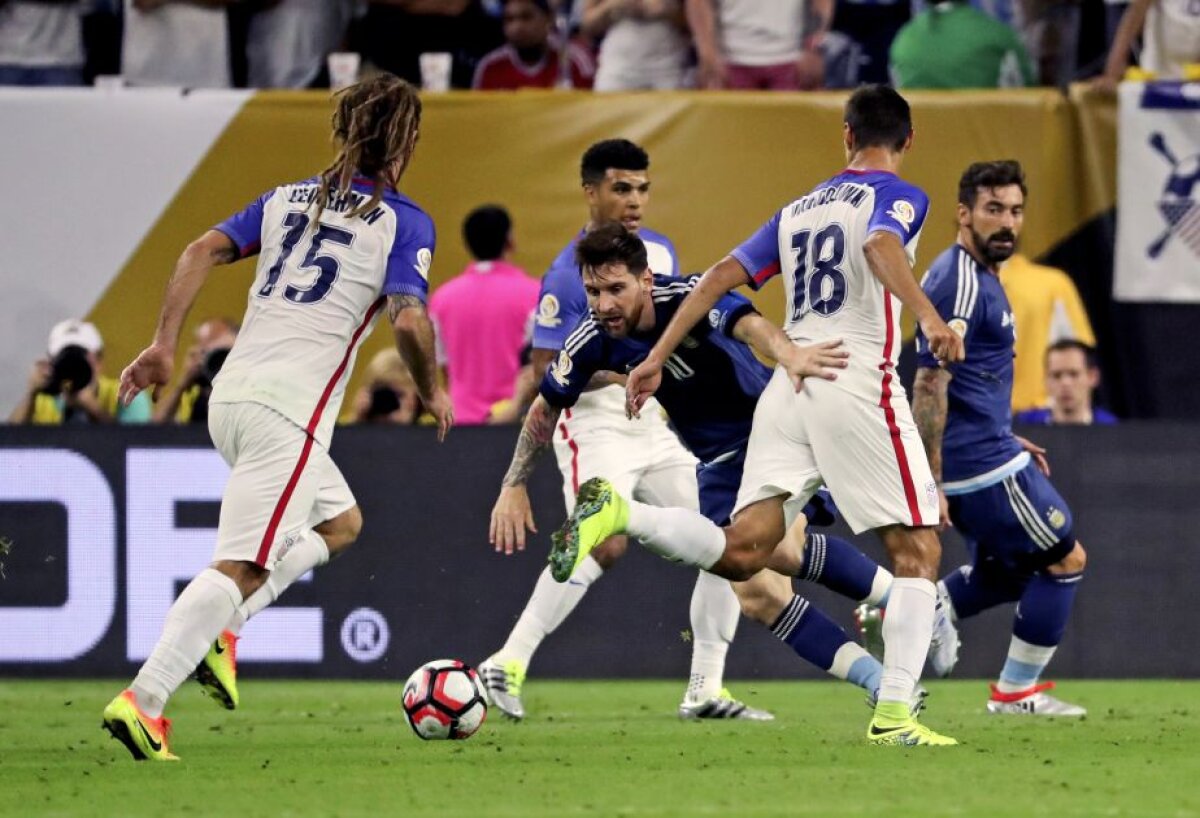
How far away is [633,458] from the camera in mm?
9453

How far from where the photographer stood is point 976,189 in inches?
357

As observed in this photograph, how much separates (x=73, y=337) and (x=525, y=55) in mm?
3272

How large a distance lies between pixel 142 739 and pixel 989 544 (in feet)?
11.9

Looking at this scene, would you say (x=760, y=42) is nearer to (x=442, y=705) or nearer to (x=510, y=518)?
(x=510, y=518)

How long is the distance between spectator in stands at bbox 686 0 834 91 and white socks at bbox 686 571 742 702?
4.90 metres

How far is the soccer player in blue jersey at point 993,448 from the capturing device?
892 cm

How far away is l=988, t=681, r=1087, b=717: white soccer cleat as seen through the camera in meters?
9.25

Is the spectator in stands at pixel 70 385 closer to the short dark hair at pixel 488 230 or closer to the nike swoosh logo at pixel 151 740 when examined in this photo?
the short dark hair at pixel 488 230

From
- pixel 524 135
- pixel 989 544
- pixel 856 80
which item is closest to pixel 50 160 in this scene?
pixel 524 135

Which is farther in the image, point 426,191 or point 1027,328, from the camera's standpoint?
point 426,191

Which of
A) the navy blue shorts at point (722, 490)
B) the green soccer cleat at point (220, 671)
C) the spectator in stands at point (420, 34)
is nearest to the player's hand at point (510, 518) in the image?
the navy blue shorts at point (722, 490)

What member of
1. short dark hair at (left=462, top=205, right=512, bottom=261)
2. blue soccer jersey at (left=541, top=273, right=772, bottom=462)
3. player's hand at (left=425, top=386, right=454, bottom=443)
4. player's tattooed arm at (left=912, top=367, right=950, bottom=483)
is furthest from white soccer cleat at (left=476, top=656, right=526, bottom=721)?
short dark hair at (left=462, top=205, right=512, bottom=261)

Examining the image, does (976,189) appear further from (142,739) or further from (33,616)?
(33,616)

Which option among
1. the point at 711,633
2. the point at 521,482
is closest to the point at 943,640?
the point at 711,633
